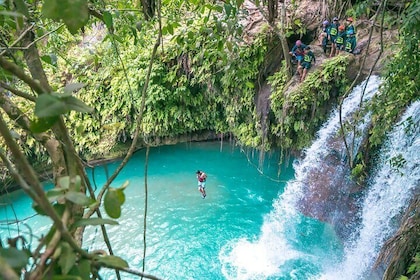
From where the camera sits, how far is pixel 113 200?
0.58 metres

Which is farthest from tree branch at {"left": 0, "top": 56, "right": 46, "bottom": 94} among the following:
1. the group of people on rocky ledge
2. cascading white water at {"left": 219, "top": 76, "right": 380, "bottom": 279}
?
the group of people on rocky ledge

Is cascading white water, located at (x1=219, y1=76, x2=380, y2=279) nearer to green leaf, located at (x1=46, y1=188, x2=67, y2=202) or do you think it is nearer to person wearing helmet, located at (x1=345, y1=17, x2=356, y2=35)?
person wearing helmet, located at (x1=345, y1=17, x2=356, y2=35)

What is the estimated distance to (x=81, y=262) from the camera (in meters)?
0.54

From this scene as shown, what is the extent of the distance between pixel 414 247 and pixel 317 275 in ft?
7.61

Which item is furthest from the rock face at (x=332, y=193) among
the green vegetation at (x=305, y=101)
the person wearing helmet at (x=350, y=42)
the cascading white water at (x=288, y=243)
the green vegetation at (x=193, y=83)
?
the person wearing helmet at (x=350, y=42)

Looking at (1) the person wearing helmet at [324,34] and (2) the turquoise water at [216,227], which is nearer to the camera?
(2) the turquoise water at [216,227]

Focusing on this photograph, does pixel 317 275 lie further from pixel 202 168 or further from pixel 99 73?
pixel 99 73

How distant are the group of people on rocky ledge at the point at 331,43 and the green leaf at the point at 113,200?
236 inches

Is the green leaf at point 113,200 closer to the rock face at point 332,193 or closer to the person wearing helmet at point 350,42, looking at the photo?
the rock face at point 332,193

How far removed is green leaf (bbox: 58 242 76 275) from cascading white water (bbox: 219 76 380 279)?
4.49m

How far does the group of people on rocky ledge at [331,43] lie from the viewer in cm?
599

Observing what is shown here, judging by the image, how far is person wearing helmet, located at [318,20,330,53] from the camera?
241 inches

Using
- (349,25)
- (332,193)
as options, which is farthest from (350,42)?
(332,193)

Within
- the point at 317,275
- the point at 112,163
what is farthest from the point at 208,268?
the point at 112,163
